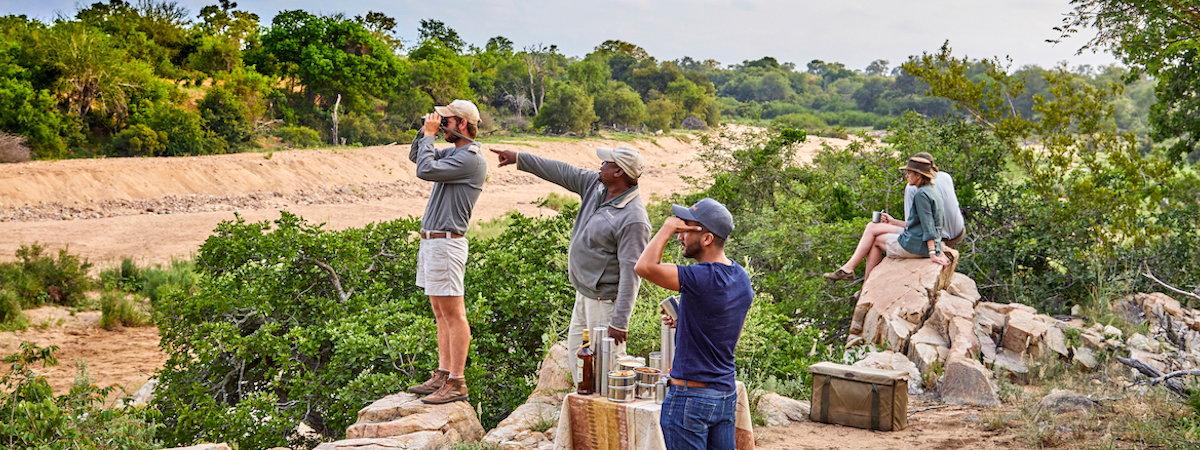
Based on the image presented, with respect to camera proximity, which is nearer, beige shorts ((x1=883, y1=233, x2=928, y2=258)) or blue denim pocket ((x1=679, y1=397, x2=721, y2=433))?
blue denim pocket ((x1=679, y1=397, x2=721, y2=433))

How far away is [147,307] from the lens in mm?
15758

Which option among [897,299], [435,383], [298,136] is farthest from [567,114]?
[435,383]

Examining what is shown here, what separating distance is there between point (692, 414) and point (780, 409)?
11.4 ft

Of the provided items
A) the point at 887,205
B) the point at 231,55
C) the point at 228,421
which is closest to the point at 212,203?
the point at 231,55

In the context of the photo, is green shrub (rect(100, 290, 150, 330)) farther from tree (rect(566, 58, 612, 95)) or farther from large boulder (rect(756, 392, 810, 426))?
tree (rect(566, 58, 612, 95))

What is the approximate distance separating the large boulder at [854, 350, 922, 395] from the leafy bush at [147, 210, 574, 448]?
2.28m

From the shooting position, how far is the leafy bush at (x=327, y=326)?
7.55 metres

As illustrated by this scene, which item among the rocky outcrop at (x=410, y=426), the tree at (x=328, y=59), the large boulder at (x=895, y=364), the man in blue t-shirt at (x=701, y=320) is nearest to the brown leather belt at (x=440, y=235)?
the rocky outcrop at (x=410, y=426)

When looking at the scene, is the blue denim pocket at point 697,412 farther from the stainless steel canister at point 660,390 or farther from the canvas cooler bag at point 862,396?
the canvas cooler bag at point 862,396

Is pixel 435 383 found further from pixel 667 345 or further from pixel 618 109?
pixel 618 109

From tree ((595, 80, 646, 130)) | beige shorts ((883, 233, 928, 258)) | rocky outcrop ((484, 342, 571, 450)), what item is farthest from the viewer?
tree ((595, 80, 646, 130))

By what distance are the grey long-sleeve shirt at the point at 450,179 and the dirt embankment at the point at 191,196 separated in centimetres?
1109

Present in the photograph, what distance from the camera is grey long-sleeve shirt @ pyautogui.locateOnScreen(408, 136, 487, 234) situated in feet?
19.6

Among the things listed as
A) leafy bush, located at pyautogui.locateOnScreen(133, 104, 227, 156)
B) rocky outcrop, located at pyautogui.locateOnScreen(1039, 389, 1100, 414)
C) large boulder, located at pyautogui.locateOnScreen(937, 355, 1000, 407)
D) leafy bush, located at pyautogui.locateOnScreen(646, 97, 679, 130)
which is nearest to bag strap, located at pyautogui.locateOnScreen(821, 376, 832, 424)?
large boulder, located at pyautogui.locateOnScreen(937, 355, 1000, 407)
